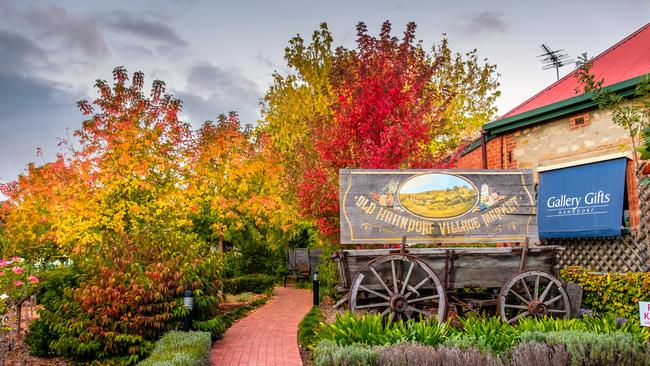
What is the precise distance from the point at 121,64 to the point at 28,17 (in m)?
4.04

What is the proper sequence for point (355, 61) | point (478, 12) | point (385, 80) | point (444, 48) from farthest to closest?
point (444, 48)
point (478, 12)
point (355, 61)
point (385, 80)

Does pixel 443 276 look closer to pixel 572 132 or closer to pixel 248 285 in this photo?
pixel 572 132

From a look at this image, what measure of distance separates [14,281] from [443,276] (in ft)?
20.9

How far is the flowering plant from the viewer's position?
8.02 meters

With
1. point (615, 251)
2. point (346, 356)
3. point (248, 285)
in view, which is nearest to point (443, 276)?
point (346, 356)

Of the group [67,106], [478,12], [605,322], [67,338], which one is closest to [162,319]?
[67,338]

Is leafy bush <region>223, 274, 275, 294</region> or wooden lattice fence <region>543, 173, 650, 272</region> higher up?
wooden lattice fence <region>543, 173, 650, 272</region>

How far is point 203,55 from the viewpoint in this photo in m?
12.6

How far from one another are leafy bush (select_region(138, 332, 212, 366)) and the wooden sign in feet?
8.06

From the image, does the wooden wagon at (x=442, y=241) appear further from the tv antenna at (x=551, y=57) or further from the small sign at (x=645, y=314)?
the tv antenna at (x=551, y=57)

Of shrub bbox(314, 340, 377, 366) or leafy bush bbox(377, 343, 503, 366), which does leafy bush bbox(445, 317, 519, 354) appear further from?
shrub bbox(314, 340, 377, 366)

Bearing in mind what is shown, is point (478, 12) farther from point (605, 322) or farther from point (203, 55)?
point (605, 322)

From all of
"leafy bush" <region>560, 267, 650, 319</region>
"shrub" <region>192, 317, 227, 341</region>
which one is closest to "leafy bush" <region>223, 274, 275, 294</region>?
"shrub" <region>192, 317, 227, 341</region>

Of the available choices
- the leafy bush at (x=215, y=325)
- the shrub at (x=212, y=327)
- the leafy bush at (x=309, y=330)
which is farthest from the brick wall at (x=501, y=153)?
the shrub at (x=212, y=327)
